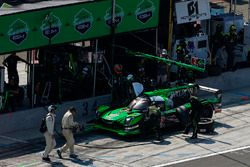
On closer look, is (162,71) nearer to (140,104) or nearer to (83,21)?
(83,21)

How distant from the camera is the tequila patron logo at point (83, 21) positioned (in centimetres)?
2527

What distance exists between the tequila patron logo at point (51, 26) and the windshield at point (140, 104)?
137 inches

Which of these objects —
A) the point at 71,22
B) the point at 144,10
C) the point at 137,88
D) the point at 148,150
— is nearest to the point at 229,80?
the point at 144,10

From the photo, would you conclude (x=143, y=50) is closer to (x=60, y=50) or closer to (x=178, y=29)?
(x=178, y=29)

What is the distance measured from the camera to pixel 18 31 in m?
23.7

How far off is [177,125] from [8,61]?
6.15 m

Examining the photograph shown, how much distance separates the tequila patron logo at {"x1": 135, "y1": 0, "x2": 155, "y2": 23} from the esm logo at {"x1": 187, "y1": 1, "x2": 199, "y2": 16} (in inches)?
90.1

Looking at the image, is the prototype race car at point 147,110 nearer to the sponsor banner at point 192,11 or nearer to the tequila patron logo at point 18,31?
the tequila patron logo at point 18,31

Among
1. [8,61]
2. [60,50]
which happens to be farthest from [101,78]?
[8,61]

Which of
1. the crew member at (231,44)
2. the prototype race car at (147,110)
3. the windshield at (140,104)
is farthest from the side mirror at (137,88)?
the crew member at (231,44)

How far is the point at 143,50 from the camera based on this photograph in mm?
29250

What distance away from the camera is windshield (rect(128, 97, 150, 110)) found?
23.9m

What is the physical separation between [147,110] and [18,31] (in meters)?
4.75

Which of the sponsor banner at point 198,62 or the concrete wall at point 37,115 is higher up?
the sponsor banner at point 198,62
